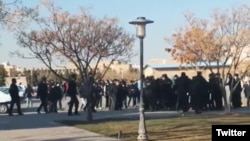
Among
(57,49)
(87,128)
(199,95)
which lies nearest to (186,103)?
(199,95)

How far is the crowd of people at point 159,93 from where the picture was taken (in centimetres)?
2930

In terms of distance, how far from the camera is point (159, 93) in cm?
3206

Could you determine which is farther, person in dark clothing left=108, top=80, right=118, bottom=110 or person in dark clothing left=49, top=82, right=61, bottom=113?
person in dark clothing left=108, top=80, right=118, bottom=110

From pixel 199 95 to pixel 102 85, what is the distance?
1158 cm

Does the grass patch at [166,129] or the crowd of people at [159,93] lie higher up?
the crowd of people at [159,93]

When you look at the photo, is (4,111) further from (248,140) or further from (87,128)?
(248,140)

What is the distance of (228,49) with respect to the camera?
3341 centimetres

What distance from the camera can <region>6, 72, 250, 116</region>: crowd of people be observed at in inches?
1153

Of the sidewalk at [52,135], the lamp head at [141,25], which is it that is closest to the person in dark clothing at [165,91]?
the sidewalk at [52,135]

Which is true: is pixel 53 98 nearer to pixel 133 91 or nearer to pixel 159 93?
pixel 133 91

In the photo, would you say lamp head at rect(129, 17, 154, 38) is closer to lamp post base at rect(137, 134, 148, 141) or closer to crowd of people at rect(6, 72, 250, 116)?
lamp post base at rect(137, 134, 148, 141)

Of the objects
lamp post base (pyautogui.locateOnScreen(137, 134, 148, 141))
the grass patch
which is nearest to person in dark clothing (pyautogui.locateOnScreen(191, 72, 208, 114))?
the grass patch

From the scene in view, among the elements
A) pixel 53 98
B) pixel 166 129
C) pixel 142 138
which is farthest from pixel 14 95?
pixel 142 138

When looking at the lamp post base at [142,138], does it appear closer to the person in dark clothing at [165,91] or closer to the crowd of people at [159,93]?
the crowd of people at [159,93]
